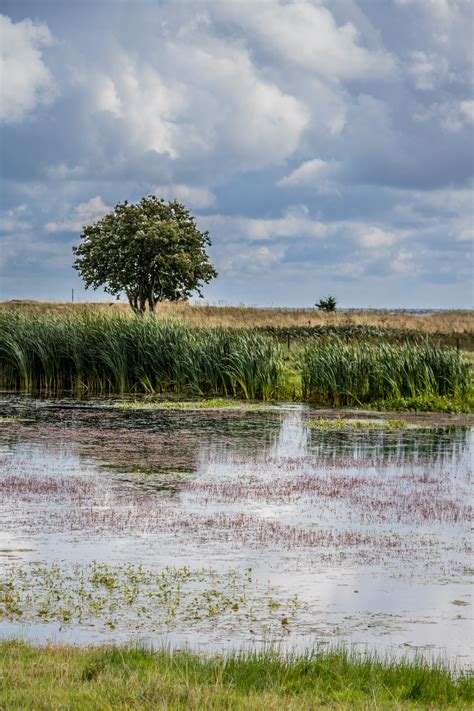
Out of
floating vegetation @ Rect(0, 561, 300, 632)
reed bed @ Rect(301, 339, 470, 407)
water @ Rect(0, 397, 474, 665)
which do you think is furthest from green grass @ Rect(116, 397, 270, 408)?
floating vegetation @ Rect(0, 561, 300, 632)

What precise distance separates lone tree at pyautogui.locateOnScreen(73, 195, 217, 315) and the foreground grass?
51.9 m

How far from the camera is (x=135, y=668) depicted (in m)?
6.08

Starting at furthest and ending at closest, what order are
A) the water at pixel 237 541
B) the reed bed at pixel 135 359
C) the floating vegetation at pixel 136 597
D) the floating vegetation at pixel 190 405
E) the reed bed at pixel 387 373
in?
the reed bed at pixel 135 359, the reed bed at pixel 387 373, the floating vegetation at pixel 190 405, the floating vegetation at pixel 136 597, the water at pixel 237 541

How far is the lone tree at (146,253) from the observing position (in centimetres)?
5956

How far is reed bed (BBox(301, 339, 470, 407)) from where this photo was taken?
27547 millimetres

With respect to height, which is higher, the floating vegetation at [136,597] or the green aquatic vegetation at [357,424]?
the green aquatic vegetation at [357,424]

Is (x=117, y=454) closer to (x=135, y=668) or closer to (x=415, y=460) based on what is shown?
(x=415, y=460)

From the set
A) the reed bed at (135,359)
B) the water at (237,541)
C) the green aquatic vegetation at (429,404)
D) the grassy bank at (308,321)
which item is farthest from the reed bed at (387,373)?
the grassy bank at (308,321)

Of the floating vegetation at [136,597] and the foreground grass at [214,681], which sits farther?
the floating vegetation at [136,597]

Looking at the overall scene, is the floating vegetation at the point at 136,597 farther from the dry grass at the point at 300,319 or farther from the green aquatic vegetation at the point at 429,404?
the dry grass at the point at 300,319

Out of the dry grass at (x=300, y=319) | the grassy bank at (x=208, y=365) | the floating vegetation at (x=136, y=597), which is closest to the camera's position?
the floating vegetation at (x=136, y=597)

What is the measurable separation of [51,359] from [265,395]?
24.1 feet

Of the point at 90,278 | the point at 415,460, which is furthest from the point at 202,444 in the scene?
the point at 90,278

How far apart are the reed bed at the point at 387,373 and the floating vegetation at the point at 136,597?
18.6 metres
